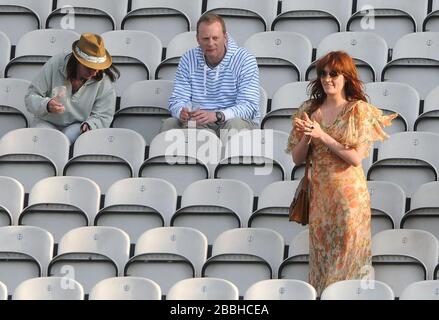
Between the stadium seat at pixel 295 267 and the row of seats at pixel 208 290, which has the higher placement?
the stadium seat at pixel 295 267

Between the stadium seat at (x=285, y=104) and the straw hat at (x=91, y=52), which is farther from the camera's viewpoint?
the stadium seat at (x=285, y=104)

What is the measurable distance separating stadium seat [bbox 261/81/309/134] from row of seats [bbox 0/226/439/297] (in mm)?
1398

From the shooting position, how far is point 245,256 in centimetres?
1037

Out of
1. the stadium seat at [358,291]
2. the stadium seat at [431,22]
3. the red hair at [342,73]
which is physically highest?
the stadium seat at [431,22]

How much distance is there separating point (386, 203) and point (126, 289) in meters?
1.83

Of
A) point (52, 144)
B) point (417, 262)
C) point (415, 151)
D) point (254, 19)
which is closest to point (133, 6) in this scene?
point (254, 19)

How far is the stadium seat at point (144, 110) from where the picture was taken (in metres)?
12.1

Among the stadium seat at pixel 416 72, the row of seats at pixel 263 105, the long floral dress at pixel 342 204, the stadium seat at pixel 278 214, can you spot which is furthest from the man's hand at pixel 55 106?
A: the stadium seat at pixel 416 72

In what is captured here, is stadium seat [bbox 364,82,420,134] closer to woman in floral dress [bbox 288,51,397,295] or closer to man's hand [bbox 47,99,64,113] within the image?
woman in floral dress [bbox 288,51,397,295]

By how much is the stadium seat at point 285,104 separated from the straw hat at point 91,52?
113 centimetres

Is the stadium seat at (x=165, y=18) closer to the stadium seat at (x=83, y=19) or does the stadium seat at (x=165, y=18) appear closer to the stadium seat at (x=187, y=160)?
the stadium seat at (x=83, y=19)

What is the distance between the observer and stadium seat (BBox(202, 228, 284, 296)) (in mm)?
10359
